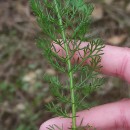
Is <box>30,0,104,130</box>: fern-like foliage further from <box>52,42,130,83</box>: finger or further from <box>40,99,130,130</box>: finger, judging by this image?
<box>40,99,130,130</box>: finger

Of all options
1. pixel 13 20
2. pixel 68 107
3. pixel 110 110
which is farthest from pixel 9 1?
pixel 110 110

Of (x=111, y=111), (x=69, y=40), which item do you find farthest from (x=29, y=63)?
(x=69, y=40)

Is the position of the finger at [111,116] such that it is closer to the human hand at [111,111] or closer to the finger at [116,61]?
the human hand at [111,111]

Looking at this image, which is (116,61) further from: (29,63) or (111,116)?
(29,63)

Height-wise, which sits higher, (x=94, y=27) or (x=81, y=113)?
(x=94, y=27)

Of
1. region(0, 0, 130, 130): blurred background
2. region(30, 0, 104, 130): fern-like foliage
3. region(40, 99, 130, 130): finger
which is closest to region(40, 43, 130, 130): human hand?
region(40, 99, 130, 130): finger

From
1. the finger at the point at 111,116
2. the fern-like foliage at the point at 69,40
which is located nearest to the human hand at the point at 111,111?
the finger at the point at 111,116

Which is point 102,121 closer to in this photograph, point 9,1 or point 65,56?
point 65,56
